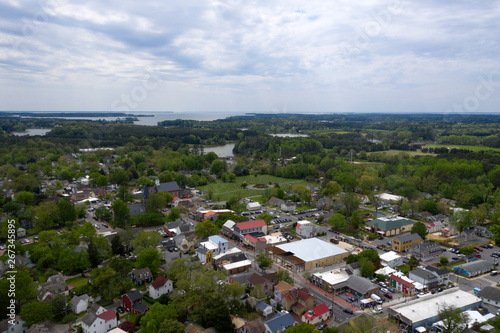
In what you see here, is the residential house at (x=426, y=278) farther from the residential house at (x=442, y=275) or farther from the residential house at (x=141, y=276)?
the residential house at (x=141, y=276)

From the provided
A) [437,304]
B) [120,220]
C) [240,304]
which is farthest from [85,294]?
[437,304]

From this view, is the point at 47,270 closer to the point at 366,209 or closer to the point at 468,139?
the point at 366,209

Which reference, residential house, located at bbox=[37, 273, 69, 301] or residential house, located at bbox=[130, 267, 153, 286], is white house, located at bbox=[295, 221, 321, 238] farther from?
residential house, located at bbox=[37, 273, 69, 301]

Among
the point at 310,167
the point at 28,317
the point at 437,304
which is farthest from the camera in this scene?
the point at 310,167

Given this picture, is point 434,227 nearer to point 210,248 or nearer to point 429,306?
point 429,306

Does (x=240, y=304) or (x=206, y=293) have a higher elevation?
(x=206, y=293)

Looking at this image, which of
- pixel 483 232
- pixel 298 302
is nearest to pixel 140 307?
pixel 298 302
